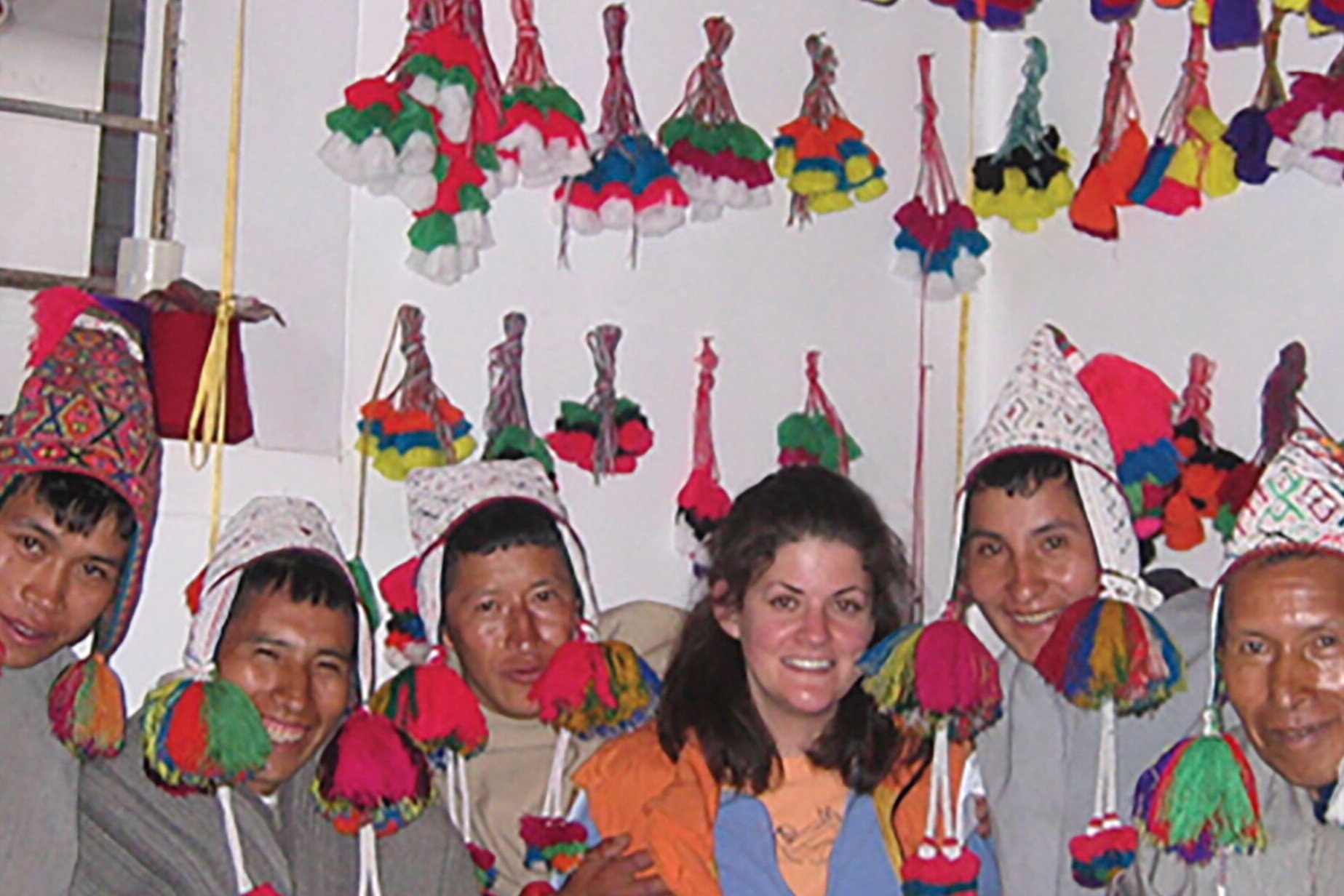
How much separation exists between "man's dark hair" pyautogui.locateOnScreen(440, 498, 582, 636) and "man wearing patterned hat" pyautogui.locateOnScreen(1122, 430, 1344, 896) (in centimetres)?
106

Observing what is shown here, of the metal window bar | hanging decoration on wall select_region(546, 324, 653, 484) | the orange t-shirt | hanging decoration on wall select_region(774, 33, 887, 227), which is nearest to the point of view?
the orange t-shirt

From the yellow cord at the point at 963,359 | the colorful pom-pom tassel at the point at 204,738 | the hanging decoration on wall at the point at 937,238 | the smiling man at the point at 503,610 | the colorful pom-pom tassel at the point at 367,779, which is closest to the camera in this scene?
the colorful pom-pom tassel at the point at 204,738

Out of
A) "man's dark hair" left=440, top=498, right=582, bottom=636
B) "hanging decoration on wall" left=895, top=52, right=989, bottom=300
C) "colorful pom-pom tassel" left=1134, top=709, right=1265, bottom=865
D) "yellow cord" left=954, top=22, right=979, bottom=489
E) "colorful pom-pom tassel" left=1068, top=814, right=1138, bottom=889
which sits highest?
"hanging decoration on wall" left=895, top=52, right=989, bottom=300

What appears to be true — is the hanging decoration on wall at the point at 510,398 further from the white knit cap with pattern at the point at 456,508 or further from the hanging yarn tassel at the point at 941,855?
the hanging yarn tassel at the point at 941,855

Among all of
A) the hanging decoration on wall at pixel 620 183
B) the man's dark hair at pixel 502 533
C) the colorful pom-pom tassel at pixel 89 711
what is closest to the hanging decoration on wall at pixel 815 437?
the hanging decoration on wall at pixel 620 183

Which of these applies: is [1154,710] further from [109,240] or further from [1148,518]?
[109,240]

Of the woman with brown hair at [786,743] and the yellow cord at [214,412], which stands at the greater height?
the yellow cord at [214,412]

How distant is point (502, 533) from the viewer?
119 inches

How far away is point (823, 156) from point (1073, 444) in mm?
1202

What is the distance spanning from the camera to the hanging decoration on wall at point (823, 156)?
379cm

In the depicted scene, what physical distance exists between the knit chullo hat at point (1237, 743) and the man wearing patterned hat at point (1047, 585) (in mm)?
249

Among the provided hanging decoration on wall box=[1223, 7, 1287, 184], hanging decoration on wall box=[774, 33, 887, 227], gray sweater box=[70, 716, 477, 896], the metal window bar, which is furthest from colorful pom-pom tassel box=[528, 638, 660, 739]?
hanging decoration on wall box=[1223, 7, 1287, 184]

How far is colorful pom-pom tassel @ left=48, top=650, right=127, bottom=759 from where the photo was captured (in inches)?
97.2

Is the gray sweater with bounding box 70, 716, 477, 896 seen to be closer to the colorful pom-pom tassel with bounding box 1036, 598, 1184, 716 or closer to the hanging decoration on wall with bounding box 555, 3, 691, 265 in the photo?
the colorful pom-pom tassel with bounding box 1036, 598, 1184, 716
